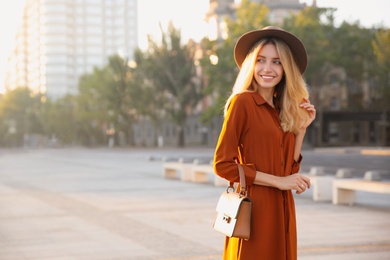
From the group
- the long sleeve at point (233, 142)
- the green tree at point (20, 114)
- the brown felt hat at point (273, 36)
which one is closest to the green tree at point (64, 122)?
the green tree at point (20, 114)

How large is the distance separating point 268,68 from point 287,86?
0.45 feet

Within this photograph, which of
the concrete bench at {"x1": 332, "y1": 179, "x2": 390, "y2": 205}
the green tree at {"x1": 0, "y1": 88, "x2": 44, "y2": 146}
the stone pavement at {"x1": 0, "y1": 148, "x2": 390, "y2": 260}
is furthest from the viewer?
the green tree at {"x1": 0, "y1": 88, "x2": 44, "y2": 146}

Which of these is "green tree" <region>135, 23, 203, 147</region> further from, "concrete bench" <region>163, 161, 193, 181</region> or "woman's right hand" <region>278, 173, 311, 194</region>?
"woman's right hand" <region>278, 173, 311, 194</region>

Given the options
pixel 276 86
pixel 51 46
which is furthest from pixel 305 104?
pixel 51 46

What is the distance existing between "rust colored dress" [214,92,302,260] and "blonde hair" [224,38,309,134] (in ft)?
0.22

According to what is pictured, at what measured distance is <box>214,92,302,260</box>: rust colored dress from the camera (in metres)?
3.67

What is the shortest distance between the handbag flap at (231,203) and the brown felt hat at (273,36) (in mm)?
732

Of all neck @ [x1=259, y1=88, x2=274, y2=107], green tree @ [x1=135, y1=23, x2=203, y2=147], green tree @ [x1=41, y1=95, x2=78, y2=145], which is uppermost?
green tree @ [x1=135, y1=23, x2=203, y2=147]

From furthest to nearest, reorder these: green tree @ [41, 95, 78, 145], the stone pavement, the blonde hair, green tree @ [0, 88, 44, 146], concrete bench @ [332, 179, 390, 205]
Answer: green tree @ [0, 88, 44, 146], green tree @ [41, 95, 78, 145], concrete bench @ [332, 179, 390, 205], the stone pavement, the blonde hair

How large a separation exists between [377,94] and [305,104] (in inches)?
2646

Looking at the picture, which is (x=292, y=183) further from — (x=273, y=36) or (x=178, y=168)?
(x=178, y=168)

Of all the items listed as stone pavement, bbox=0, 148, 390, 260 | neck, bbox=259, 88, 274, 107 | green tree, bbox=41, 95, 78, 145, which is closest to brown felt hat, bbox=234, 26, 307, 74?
neck, bbox=259, 88, 274, 107

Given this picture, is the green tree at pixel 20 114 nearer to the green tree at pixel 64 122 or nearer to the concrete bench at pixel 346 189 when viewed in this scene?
the green tree at pixel 64 122

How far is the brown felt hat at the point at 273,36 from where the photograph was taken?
12.5 ft
